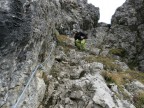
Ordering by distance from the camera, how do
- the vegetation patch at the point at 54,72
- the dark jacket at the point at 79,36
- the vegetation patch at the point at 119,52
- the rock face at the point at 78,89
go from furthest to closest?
the dark jacket at the point at 79,36, the vegetation patch at the point at 119,52, the vegetation patch at the point at 54,72, the rock face at the point at 78,89

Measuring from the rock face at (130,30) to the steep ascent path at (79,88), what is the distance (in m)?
11.2

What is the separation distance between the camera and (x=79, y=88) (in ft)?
54.0

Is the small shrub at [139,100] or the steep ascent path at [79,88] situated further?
the small shrub at [139,100]

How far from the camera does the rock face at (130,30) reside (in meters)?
30.3

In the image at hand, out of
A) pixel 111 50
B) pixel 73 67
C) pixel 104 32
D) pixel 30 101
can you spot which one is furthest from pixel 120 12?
pixel 30 101

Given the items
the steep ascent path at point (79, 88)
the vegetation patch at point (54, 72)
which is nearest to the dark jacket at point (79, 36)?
the steep ascent path at point (79, 88)

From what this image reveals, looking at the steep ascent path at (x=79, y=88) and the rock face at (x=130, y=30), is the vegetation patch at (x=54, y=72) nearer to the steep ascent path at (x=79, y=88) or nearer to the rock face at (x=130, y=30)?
the steep ascent path at (x=79, y=88)

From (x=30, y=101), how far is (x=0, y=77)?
2301 mm

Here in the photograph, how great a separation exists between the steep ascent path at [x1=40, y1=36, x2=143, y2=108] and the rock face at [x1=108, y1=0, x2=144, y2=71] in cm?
1124

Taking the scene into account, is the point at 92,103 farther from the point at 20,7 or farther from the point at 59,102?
the point at 20,7

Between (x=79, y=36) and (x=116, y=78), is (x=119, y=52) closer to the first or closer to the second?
(x=79, y=36)

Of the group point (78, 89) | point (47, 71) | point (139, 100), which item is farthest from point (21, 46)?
point (139, 100)

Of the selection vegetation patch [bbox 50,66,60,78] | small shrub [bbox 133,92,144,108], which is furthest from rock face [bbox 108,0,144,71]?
vegetation patch [bbox 50,66,60,78]

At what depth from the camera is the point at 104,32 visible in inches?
1396
